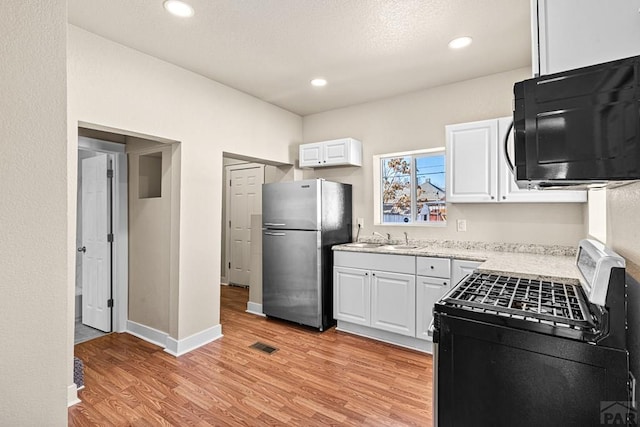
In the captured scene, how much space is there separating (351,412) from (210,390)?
1035 millimetres

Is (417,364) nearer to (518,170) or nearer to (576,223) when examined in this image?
(576,223)

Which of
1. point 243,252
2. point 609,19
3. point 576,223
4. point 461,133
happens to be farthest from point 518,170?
point 243,252

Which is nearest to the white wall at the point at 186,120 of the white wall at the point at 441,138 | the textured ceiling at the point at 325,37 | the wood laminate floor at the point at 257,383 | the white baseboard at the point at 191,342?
the white baseboard at the point at 191,342

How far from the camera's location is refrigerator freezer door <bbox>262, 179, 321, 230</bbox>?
3.55 metres

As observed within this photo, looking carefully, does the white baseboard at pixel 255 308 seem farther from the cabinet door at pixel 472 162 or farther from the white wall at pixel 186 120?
the cabinet door at pixel 472 162

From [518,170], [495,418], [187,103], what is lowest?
[495,418]

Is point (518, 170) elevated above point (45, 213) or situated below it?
above

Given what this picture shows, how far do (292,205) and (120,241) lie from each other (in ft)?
6.24

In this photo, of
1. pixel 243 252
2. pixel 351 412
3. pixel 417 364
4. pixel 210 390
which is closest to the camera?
pixel 351 412

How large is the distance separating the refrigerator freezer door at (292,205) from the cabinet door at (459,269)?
1.39 meters

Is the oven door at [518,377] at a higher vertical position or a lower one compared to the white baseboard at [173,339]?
higher

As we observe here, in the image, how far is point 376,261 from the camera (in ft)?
10.8

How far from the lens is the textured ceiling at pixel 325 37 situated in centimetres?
215

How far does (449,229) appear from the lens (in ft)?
11.4
